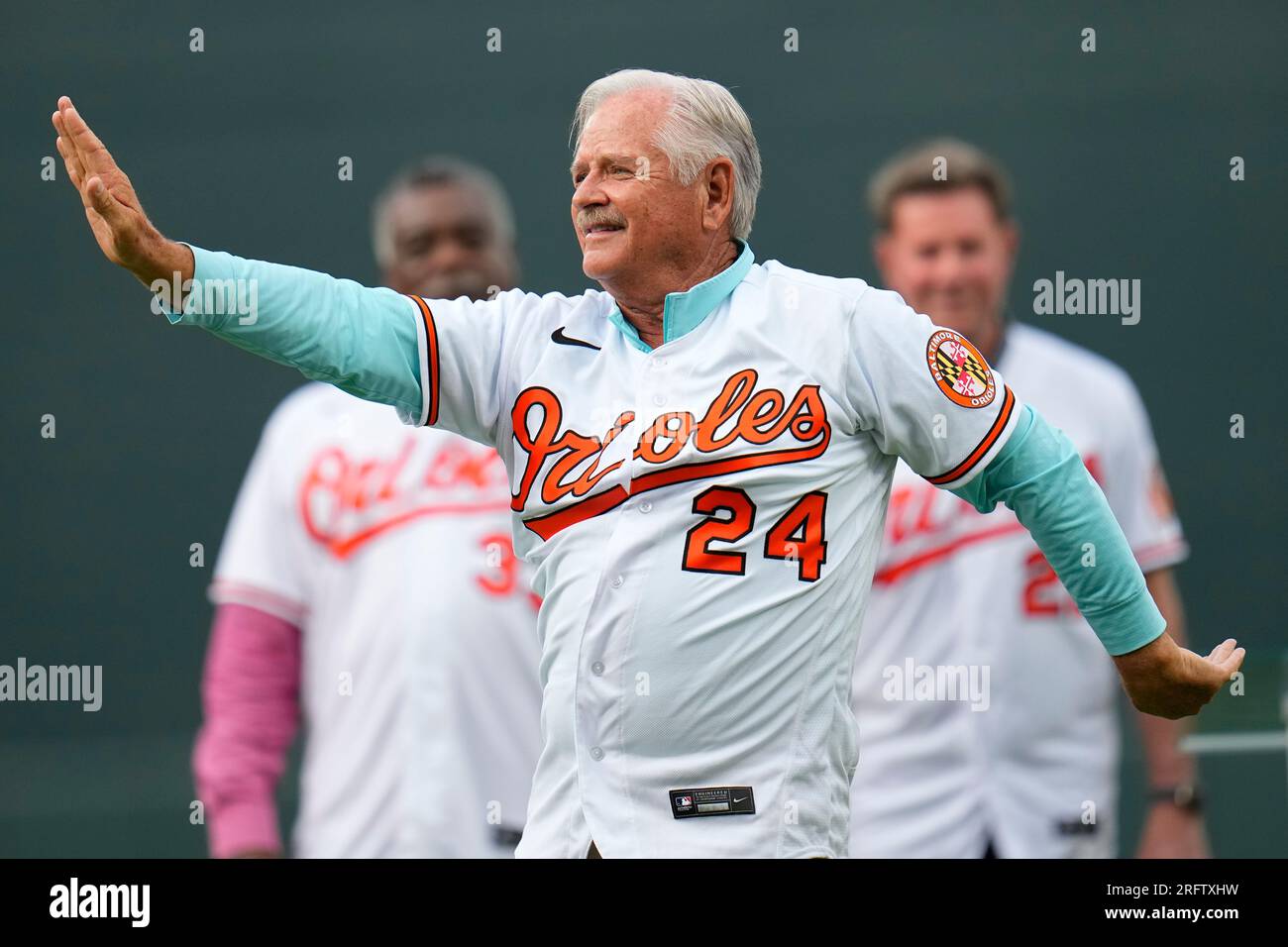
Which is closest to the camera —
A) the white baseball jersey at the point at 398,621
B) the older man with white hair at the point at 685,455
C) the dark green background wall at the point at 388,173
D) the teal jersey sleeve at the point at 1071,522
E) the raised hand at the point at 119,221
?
the raised hand at the point at 119,221

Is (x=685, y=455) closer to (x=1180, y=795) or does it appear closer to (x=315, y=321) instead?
(x=315, y=321)

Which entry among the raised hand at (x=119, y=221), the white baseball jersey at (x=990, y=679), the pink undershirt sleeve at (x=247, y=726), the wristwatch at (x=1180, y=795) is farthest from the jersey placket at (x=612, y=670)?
the wristwatch at (x=1180, y=795)

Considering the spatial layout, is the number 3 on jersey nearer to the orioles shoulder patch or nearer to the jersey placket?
the jersey placket

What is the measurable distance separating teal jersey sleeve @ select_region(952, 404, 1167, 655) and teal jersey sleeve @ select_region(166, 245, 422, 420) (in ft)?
2.60

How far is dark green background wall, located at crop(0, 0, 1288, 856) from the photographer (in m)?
5.23

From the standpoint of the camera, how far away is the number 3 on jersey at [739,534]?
248cm

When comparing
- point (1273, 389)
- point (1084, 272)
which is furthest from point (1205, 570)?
point (1084, 272)

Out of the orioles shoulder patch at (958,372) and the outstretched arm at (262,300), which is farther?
the orioles shoulder patch at (958,372)

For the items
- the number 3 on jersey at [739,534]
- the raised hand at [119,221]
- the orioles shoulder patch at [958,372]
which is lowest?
the number 3 on jersey at [739,534]

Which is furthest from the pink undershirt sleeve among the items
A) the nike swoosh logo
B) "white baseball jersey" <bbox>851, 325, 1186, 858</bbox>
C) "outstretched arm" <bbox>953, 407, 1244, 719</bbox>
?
"outstretched arm" <bbox>953, 407, 1244, 719</bbox>

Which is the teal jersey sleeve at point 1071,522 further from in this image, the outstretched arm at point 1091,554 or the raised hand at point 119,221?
the raised hand at point 119,221

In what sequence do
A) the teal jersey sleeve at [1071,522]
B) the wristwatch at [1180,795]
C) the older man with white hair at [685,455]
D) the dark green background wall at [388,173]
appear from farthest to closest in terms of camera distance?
the dark green background wall at [388,173] < the wristwatch at [1180,795] < the teal jersey sleeve at [1071,522] < the older man with white hair at [685,455]

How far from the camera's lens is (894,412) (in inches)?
98.9

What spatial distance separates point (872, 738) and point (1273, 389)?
1921 millimetres
